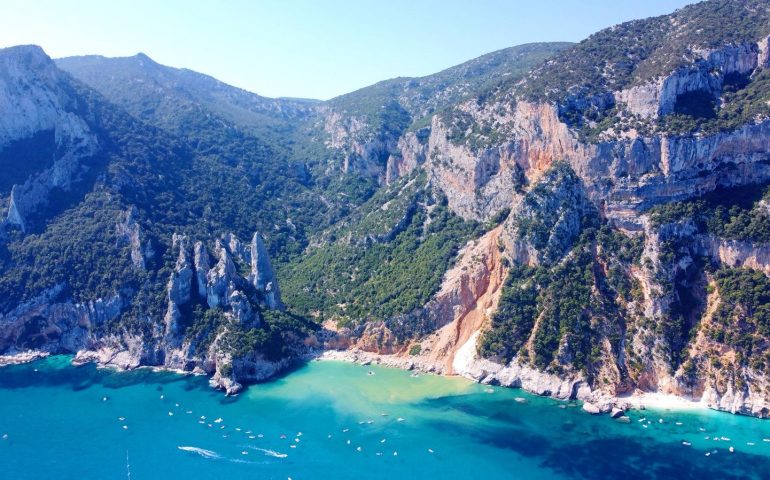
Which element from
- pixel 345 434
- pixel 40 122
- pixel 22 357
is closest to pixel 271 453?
pixel 345 434

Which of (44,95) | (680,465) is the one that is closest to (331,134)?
(44,95)

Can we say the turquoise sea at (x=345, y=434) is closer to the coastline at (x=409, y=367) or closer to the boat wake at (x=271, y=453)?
the boat wake at (x=271, y=453)

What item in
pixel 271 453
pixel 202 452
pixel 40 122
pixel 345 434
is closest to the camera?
pixel 271 453

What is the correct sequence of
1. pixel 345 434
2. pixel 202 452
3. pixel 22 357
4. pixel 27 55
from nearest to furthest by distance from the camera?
1. pixel 202 452
2. pixel 345 434
3. pixel 22 357
4. pixel 27 55

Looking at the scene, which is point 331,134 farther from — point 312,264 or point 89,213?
point 89,213

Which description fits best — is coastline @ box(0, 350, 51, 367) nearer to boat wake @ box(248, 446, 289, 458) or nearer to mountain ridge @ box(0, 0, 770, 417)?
mountain ridge @ box(0, 0, 770, 417)

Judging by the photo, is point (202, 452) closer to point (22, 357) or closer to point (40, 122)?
point (22, 357)

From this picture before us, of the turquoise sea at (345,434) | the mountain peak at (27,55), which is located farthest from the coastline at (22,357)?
the mountain peak at (27,55)

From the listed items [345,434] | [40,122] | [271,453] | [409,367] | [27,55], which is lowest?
[271,453]
